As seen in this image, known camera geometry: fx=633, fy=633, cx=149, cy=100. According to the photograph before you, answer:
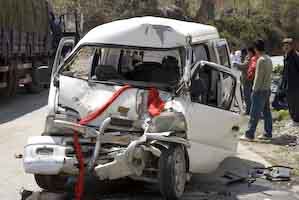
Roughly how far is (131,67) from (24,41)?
10068mm

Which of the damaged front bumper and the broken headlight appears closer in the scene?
the damaged front bumper

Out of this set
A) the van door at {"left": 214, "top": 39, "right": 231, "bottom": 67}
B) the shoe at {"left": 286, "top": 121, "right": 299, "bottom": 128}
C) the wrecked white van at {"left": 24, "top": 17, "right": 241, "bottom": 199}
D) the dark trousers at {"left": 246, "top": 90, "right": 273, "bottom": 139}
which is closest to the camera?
the wrecked white van at {"left": 24, "top": 17, "right": 241, "bottom": 199}

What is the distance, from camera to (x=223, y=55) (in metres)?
9.32

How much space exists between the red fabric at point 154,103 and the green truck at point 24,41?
8.04 m

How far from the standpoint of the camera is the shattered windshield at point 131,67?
7.59m

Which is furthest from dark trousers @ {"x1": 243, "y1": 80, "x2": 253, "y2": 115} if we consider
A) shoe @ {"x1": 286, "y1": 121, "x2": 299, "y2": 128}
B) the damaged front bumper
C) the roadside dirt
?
the damaged front bumper

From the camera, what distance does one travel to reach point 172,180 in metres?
6.54

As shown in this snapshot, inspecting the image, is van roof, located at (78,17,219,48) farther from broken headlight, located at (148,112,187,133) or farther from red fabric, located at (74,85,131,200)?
broken headlight, located at (148,112,187,133)

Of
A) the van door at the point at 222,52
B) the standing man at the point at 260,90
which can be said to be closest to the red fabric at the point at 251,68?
the standing man at the point at 260,90

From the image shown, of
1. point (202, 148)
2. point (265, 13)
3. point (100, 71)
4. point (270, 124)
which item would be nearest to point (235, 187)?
point (202, 148)

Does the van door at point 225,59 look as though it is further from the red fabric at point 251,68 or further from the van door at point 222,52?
the red fabric at point 251,68

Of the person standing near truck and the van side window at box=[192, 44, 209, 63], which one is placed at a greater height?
the van side window at box=[192, 44, 209, 63]

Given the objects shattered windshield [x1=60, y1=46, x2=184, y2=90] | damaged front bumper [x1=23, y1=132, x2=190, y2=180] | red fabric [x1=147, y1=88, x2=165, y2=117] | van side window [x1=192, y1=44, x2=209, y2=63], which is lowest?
damaged front bumper [x1=23, y1=132, x2=190, y2=180]

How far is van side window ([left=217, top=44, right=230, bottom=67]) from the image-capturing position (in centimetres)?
903
